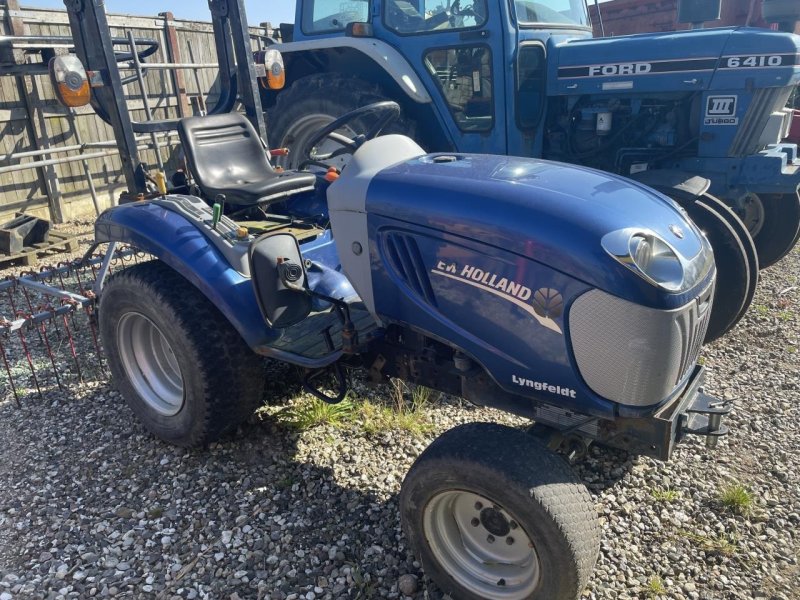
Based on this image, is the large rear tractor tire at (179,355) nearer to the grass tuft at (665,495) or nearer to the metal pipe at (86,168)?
the grass tuft at (665,495)

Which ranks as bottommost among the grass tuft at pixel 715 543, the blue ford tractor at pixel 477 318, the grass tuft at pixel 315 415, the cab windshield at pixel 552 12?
the grass tuft at pixel 715 543

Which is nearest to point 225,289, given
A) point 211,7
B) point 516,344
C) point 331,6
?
point 516,344

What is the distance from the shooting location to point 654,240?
185cm

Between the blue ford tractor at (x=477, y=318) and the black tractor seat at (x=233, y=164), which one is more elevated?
the black tractor seat at (x=233, y=164)

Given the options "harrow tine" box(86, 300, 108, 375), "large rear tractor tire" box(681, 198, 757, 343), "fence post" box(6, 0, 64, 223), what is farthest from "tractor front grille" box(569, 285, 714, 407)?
"fence post" box(6, 0, 64, 223)

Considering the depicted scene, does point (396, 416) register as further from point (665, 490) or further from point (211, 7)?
point (211, 7)

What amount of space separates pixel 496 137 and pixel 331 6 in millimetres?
1805

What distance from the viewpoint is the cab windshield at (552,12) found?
4.61m

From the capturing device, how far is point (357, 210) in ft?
7.25

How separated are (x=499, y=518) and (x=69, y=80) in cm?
241

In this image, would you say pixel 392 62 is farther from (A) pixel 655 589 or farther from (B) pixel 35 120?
(B) pixel 35 120

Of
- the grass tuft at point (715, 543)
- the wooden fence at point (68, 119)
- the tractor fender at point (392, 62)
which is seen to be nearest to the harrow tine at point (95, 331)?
the tractor fender at point (392, 62)

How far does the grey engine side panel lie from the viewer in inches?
87.2

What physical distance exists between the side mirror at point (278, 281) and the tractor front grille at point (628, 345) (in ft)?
3.63
